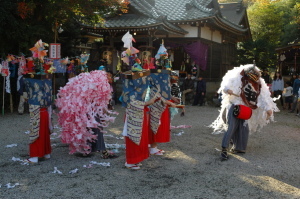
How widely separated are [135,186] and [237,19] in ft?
77.6

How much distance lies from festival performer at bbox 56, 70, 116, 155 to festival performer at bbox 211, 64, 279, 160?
238 centimetres

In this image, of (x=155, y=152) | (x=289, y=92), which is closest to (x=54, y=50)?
(x=155, y=152)

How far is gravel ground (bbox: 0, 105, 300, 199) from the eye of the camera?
14.3ft

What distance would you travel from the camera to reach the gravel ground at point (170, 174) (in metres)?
4.36

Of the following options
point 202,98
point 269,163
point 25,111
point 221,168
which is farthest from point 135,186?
point 202,98

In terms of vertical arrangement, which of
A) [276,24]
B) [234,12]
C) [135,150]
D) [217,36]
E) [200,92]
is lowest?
[135,150]

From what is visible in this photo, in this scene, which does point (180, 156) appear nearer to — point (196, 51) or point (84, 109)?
point (84, 109)

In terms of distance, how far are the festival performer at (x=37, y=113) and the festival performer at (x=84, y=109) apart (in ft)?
1.03

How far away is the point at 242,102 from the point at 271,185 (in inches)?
78.9

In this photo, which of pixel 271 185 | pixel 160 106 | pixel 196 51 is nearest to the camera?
pixel 271 185

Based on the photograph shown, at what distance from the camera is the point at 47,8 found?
39.1 ft

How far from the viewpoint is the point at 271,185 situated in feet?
15.5

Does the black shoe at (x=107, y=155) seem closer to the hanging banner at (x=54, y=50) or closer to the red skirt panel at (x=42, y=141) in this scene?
the red skirt panel at (x=42, y=141)

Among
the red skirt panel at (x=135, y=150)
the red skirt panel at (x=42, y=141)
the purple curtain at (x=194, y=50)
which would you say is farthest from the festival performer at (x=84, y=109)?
the purple curtain at (x=194, y=50)
